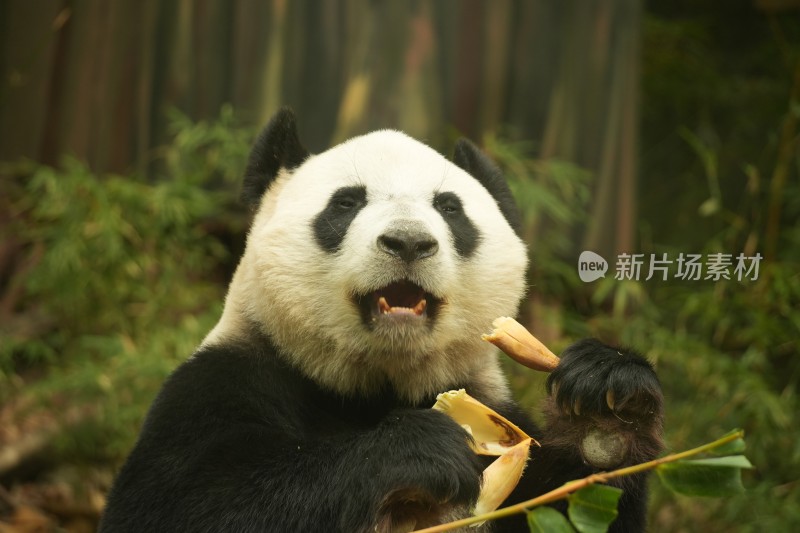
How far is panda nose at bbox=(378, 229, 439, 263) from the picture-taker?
2.83m

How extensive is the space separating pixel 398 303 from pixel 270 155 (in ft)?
3.11

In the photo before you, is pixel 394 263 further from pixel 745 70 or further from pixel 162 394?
pixel 745 70

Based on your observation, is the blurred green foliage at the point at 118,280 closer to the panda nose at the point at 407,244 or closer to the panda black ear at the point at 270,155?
the panda black ear at the point at 270,155

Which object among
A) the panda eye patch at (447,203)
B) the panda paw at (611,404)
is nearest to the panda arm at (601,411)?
the panda paw at (611,404)

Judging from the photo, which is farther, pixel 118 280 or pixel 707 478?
pixel 118 280

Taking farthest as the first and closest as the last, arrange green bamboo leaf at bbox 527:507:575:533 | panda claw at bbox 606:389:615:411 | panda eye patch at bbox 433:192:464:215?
panda eye patch at bbox 433:192:464:215, panda claw at bbox 606:389:615:411, green bamboo leaf at bbox 527:507:575:533

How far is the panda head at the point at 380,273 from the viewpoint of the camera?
2.96 meters

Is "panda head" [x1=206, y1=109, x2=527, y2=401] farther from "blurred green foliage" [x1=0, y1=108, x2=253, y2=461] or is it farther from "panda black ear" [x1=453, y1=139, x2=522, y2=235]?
"blurred green foliage" [x1=0, y1=108, x2=253, y2=461]

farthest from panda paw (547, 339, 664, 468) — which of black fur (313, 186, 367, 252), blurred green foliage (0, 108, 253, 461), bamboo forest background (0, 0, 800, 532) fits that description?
blurred green foliage (0, 108, 253, 461)

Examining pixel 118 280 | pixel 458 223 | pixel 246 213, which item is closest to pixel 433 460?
pixel 458 223

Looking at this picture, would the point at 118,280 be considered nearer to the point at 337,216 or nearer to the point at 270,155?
the point at 270,155

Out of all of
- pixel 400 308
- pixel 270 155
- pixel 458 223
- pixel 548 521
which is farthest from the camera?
pixel 270 155

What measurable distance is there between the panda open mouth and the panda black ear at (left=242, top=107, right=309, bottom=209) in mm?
815

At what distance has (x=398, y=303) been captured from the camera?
3021 mm
